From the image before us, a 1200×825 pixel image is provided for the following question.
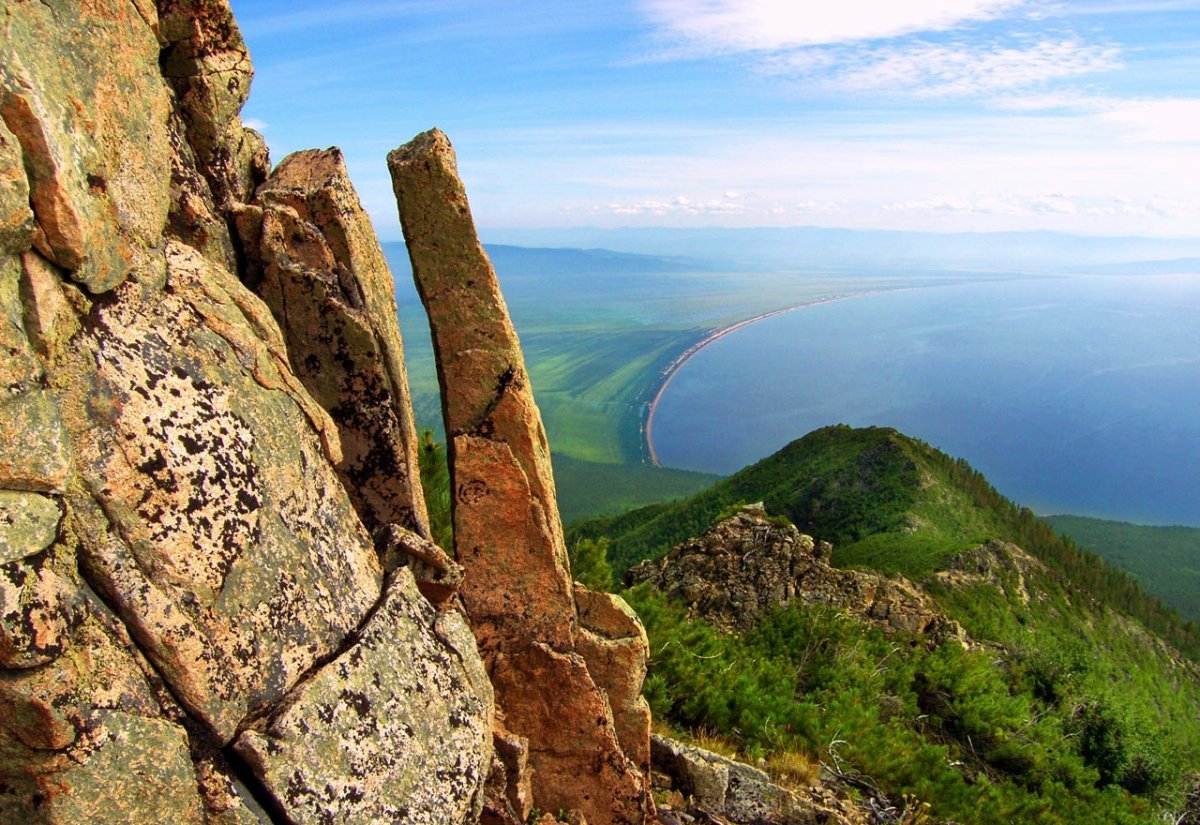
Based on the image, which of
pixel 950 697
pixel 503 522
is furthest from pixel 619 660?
pixel 950 697

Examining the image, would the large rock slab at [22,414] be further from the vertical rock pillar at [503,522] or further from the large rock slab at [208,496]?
the vertical rock pillar at [503,522]

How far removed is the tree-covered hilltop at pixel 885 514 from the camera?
65812 millimetres

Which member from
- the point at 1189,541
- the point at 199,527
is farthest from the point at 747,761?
the point at 1189,541

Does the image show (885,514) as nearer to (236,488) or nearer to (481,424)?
(481,424)

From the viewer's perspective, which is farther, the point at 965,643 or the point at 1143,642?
the point at 1143,642

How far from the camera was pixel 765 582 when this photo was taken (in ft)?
96.2

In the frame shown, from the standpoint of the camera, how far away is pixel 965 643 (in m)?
30.7

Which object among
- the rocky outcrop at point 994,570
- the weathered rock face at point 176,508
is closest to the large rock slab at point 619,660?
the weathered rock face at point 176,508

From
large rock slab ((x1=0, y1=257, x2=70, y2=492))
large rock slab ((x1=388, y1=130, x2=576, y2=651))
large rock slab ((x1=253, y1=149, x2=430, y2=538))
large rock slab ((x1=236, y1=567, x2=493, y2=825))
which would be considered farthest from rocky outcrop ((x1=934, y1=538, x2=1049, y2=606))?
large rock slab ((x1=0, y1=257, x2=70, y2=492))

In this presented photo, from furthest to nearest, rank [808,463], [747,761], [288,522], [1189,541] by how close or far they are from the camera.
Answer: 1. [1189,541]
2. [808,463]
3. [747,761]
4. [288,522]

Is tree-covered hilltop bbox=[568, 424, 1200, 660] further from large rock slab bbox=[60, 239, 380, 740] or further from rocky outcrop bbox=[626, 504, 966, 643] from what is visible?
large rock slab bbox=[60, 239, 380, 740]

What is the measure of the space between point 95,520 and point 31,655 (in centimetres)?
99

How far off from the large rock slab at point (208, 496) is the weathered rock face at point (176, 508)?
18 millimetres

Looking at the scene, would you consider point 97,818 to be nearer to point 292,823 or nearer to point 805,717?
point 292,823
